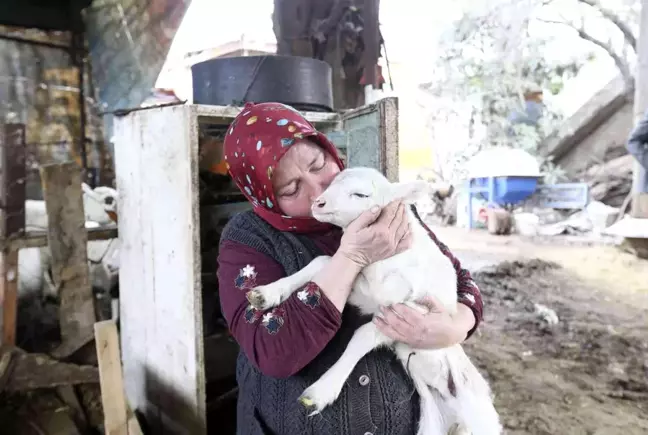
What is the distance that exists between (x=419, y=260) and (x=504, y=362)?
2.41m

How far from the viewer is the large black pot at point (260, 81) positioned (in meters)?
1.97

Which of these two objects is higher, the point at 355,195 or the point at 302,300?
the point at 355,195

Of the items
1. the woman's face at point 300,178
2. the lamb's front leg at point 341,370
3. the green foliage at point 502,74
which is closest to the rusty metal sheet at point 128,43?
the woman's face at point 300,178

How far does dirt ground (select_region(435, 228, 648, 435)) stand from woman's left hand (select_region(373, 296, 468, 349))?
66.1 inches

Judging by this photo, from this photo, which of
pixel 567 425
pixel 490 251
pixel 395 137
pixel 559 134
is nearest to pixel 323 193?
pixel 395 137

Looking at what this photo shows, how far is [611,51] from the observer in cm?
865

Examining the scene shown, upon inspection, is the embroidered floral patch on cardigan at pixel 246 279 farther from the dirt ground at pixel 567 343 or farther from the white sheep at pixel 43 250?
the dirt ground at pixel 567 343

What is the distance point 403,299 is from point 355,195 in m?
0.27

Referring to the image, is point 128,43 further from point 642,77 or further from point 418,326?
point 642,77

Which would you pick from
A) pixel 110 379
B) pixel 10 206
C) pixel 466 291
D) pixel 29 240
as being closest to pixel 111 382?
pixel 110 379

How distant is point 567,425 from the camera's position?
8.26 ft

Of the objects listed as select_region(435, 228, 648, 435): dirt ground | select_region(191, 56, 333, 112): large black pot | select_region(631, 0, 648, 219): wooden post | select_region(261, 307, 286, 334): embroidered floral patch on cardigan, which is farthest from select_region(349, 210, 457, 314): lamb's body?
select_region(631, 0, 648, 219): wooden post

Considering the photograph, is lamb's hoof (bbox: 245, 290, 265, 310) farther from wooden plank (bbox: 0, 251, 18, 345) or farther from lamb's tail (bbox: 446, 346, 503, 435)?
wooden plank (bbox: 0, 251, 18, 345)

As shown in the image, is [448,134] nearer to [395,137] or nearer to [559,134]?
[559,134]
